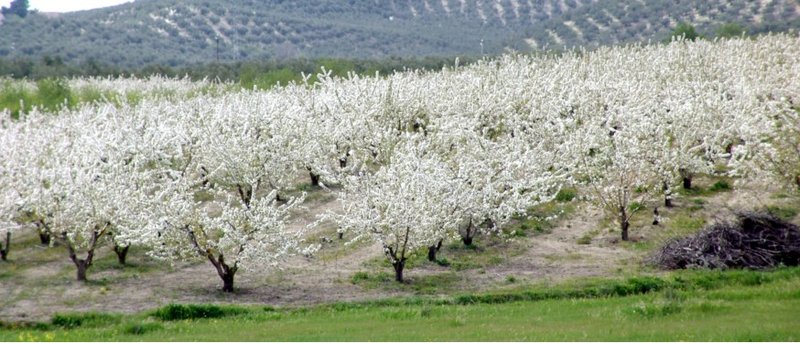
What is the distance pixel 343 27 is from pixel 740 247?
4146 inches

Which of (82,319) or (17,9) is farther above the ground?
(17,9)

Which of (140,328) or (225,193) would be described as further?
(225,193)

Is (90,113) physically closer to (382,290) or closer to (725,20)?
(382,290)

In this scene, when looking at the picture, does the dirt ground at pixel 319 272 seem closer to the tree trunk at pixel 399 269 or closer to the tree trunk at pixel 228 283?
the tree trunk at pixel 228 283

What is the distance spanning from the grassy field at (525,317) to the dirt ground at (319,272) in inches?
49.6

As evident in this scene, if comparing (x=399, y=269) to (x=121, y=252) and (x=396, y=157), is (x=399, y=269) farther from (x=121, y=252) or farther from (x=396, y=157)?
(x=121, y=252)

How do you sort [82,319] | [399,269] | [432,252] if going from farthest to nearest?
[432,252], [399,269], [82,319]

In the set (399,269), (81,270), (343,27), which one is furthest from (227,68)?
(399,269)

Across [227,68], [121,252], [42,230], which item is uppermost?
[227,68]

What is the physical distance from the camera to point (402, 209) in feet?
71.4

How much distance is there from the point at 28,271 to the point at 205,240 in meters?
6.31

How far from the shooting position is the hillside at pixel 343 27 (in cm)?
8769

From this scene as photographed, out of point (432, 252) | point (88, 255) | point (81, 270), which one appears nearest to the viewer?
point (81, 270)

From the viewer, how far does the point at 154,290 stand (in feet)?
70.5
